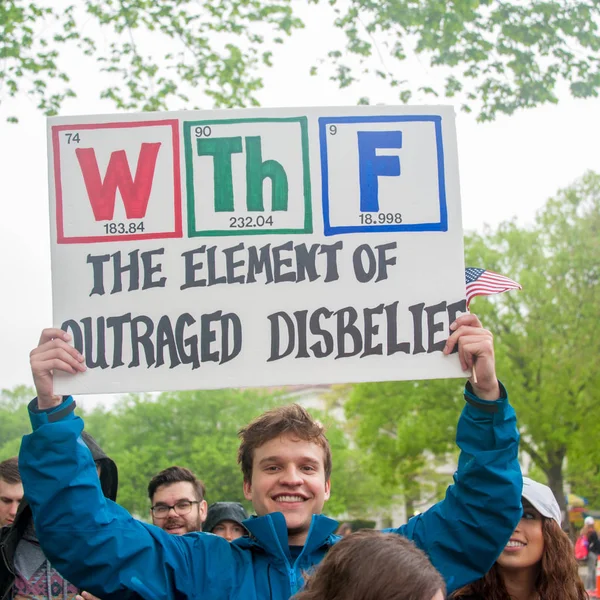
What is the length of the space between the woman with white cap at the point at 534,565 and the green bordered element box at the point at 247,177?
4.65 ft

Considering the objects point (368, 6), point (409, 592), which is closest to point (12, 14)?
point (368, 6)

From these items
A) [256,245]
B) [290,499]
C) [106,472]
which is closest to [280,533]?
[290,499]

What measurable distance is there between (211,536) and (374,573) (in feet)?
3.29

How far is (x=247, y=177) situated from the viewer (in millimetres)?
3336

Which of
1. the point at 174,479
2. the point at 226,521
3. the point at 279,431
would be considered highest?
the point at 279,431

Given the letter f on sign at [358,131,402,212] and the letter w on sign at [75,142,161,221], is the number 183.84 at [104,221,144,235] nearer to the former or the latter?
the letter w on sign at [75,142,161,221]

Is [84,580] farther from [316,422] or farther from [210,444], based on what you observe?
A: [210,444]

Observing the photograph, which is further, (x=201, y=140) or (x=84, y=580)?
(x=201, y=140)

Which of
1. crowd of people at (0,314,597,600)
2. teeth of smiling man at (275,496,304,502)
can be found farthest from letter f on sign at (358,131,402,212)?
teeth of smiling man at (275,496,304,502)

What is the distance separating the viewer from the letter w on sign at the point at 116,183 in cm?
329

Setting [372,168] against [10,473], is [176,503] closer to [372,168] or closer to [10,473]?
[10,473]

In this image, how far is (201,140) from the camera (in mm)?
3359

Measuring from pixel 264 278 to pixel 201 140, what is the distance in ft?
1.78

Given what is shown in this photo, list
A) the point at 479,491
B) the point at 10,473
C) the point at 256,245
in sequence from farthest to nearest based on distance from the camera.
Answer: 1. the point at 10,473
2. the point at 256,245
3. the point at 479,491
